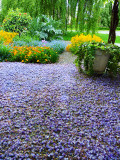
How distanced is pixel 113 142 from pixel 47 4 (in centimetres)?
1120

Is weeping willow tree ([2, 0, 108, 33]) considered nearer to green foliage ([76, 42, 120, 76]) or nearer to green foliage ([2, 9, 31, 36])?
green foliage ([2, 9, 31, 36])

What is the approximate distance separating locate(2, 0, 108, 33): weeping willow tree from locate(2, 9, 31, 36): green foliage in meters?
2.31

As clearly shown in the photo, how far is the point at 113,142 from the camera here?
2062mm

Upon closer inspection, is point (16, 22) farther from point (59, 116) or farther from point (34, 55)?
point (59, 116)

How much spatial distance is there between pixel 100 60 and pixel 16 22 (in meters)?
7.13

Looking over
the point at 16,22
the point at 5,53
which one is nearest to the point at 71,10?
the point at 16,22

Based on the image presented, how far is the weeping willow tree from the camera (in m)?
10.8

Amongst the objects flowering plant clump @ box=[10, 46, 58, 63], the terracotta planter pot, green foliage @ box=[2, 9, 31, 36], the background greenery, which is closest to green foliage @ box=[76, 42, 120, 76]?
the terracotta planter pot

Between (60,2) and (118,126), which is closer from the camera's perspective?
(118,126)

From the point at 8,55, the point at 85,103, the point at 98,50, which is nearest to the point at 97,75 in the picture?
the point at 98,50

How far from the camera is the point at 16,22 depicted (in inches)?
380

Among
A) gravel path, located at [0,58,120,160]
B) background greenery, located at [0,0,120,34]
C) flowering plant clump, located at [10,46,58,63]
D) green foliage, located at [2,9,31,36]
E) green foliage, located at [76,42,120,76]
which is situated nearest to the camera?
gravel path, located at [0,58,120,160]

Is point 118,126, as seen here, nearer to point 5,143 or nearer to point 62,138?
point 62,138

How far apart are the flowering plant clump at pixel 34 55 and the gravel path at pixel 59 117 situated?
5.15ft
